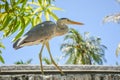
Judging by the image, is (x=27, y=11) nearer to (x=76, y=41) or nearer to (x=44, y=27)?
(x=44, y=27)

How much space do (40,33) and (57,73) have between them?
683 millimetres

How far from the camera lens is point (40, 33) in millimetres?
2766

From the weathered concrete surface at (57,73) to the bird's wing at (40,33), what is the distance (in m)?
0.61

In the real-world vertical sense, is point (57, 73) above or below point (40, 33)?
below

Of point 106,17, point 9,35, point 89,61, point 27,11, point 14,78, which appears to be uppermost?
point 27,11

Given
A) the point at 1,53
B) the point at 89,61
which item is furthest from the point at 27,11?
the point at 89,61

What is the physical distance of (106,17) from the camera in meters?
21.8

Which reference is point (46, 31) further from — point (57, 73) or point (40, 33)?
point (57, 73)

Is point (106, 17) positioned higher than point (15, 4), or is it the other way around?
point (15, 4)

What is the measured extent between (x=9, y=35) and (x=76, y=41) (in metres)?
22.7

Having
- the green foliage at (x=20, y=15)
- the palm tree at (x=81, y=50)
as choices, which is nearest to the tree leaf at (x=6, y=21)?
the green foliage at (x=20, y=15)

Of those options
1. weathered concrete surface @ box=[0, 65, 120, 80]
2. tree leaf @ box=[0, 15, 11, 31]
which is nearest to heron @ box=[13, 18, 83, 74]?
tree leaf @ box=[0, 15, 11, 31]

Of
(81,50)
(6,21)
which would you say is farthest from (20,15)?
(81,50)

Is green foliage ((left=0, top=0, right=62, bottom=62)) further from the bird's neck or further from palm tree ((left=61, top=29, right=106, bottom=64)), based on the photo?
palm tree ((left=61, top=29, right=106, bottom=64))
